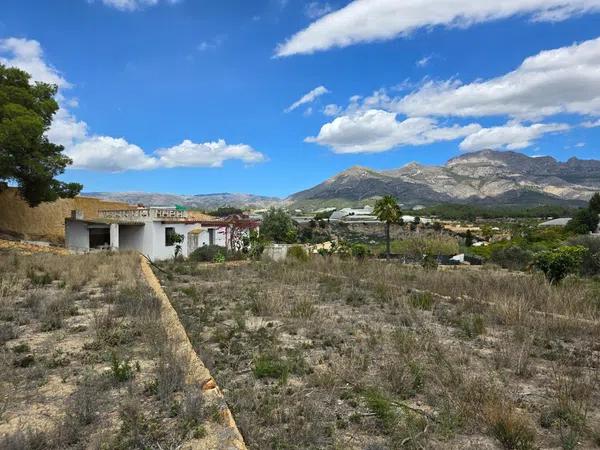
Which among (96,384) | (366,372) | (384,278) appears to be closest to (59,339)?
(96,384)

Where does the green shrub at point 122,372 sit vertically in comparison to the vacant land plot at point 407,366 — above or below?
above

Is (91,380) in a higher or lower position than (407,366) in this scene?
higher

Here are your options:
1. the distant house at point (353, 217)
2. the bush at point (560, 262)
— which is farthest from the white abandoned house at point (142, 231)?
the distant house at point (353, 217)

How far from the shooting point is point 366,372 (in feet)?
17.5

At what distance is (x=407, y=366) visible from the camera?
5219 millimetres

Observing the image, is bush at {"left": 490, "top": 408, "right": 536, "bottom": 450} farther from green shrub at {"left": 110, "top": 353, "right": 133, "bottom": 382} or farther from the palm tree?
the palm tree

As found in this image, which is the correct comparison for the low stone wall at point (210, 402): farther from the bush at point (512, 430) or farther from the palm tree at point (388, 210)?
the palm tree at point (388, 210)

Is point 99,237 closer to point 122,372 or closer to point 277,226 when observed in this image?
point 277,226

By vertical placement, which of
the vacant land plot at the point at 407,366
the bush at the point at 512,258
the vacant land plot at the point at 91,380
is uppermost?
the vacant land plot at the point at 91,380

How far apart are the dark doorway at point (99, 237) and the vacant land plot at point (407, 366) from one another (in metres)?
24.3

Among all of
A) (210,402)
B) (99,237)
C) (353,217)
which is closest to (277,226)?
(99,237)

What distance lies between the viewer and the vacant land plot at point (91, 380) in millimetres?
3422

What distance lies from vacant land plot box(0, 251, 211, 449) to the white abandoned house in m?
23.1

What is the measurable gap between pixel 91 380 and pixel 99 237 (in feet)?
100.0
